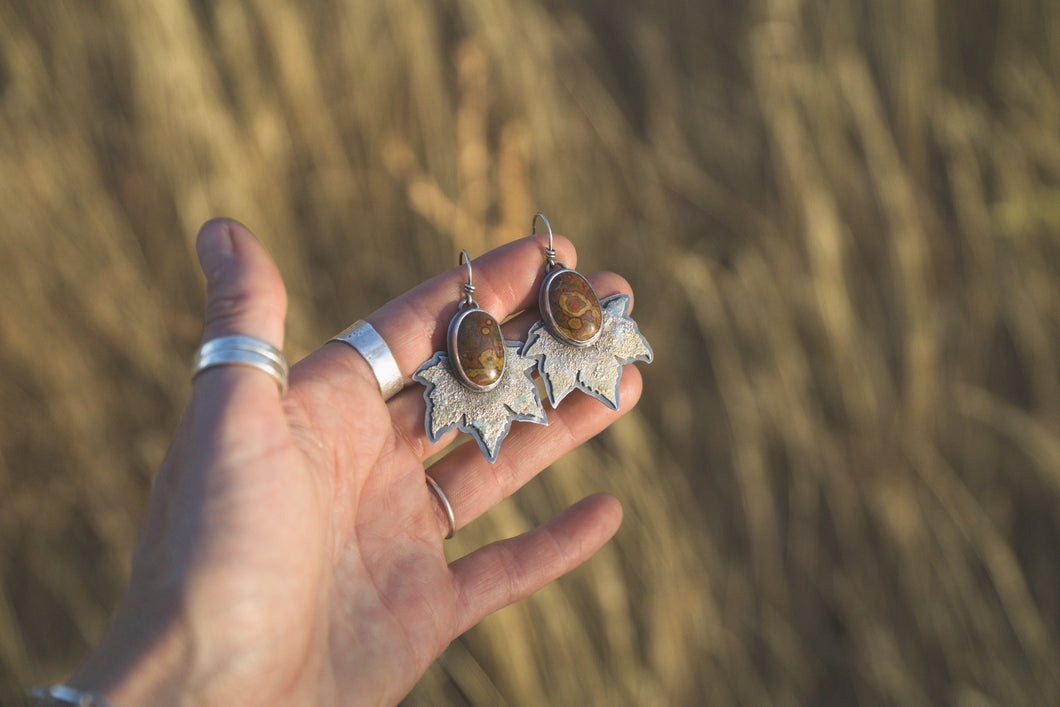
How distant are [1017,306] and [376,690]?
1.66m

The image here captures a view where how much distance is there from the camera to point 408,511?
1339 mm

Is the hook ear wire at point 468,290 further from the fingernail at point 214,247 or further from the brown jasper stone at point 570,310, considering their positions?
the fingernail at point 214,247

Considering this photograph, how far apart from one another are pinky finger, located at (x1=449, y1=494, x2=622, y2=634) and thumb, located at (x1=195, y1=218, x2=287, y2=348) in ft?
1.87

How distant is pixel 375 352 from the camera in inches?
54.3

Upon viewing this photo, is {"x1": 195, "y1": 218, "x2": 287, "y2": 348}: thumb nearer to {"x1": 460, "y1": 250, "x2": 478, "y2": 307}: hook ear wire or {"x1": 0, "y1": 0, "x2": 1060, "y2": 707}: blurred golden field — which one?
{"x1": 460, "y1": 250, "x2": 478, "y2": 307}: hook ear wire

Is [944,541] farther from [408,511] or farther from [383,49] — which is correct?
[383,49]

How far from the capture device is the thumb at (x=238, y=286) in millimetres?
1051

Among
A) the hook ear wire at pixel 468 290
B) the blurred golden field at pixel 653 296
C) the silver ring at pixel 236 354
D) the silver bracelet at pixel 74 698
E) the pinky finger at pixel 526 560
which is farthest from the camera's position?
the blurred golden field at pixel 653 296

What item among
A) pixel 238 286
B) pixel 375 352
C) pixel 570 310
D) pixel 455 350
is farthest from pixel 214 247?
pixel 570 310

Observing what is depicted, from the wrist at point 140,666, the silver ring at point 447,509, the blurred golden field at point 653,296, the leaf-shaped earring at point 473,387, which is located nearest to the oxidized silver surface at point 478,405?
the leaf-shaped earring at point 473,387

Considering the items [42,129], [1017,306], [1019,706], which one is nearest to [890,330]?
[1017,306]

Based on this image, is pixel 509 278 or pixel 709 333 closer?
pixel 509 278

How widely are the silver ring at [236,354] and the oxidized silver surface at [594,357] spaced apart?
62 centimetres

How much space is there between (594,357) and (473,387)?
0.89 ft
